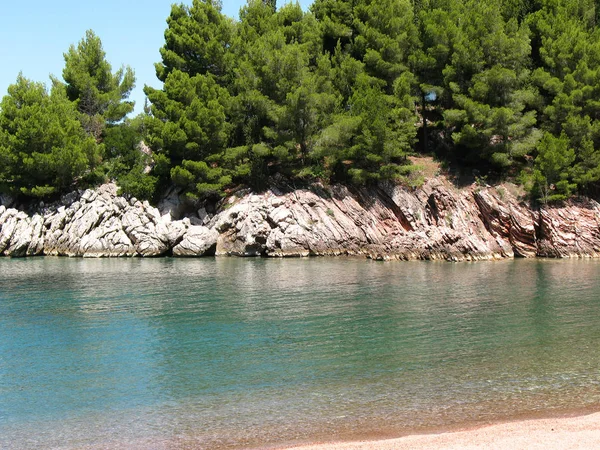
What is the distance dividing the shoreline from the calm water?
0.45 metres

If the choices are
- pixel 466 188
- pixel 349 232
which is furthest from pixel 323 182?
pixel 466 188

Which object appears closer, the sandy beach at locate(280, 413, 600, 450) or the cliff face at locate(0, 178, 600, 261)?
the sandy beach at locate(280, 413, 600, 450)

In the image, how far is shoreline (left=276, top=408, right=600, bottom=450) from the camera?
1063cm

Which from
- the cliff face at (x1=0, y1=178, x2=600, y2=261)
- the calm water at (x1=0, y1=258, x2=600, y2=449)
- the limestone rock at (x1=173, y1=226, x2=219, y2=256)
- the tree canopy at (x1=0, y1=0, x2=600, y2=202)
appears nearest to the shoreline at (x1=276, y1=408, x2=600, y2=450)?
the calm water at (x1=0, y1=258, x2=600, y2=449)

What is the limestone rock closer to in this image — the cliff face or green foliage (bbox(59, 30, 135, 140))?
the cliff face

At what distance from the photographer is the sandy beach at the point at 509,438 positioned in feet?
34.7

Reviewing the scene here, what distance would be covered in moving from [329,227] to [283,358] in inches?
1186

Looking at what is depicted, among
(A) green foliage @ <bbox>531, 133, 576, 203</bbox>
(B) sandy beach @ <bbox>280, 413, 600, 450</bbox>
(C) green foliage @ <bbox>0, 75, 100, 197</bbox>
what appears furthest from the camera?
(C) green foliage @ <bbox>0, 75, 100, 197</bbox>

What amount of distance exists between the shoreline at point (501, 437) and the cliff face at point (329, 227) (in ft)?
100

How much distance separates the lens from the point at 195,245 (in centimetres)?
4700

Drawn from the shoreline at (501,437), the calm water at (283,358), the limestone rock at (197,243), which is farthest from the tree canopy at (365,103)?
the shoreline at (501,437)

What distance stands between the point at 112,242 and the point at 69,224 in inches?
207

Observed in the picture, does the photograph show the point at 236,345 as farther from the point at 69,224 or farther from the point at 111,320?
the point at 69,224

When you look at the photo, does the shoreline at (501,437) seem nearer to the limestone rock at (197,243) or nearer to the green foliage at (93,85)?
the limestone rock at (197,243)
